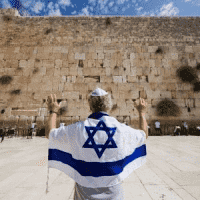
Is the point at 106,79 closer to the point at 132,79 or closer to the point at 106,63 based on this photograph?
the point at 106,63

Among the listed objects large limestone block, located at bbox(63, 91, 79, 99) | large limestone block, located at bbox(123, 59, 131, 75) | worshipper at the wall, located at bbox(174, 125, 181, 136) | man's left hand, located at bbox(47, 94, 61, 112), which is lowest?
worshipper at the wall, located at bbox(174, 125, 181, 136)

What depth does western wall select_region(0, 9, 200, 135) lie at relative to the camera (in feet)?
31.6

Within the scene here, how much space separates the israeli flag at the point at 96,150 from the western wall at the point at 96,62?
8.60 metres

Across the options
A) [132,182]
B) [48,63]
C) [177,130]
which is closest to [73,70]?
[48,63]

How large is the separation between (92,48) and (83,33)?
1.41m

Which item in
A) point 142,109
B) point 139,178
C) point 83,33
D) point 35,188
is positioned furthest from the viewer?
point 83,33

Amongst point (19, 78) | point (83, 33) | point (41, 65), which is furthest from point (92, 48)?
point (19, 78)

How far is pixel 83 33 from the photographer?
10617 millimetres

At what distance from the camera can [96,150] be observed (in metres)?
0.84

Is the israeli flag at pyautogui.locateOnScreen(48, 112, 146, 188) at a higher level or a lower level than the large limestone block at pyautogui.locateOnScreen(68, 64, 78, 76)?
lower

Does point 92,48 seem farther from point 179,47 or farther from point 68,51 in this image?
point 179,47

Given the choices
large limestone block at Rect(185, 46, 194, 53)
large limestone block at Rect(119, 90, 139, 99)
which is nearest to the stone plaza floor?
large limestone block at Rect(119, 90, 139, 99)

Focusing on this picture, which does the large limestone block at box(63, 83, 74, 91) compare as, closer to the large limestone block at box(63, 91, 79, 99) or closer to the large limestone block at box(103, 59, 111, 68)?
the large limestone block at box(63, 91, 79, 99)

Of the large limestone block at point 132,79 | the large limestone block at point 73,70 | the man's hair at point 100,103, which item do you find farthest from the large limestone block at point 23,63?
the man's hair at point 100,103
